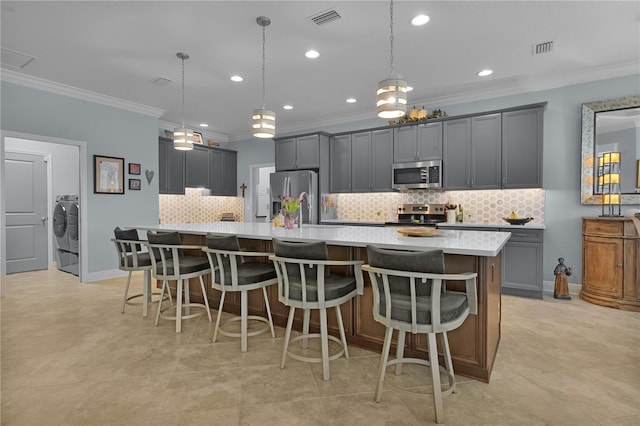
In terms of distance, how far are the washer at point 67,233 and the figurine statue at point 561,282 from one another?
690cm

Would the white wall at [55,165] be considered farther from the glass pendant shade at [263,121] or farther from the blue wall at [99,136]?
the glass pendant shade at [263,121]

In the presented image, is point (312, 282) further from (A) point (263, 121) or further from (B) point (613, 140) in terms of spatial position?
(B) point (613, 140)

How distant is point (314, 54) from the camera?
375cm

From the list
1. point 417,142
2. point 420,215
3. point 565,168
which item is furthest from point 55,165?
point 565,168

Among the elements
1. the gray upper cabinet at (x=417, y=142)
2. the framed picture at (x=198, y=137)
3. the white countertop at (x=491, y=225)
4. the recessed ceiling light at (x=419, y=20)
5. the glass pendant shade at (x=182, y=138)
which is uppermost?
the recessed ceiling light at (x=419, y=20)

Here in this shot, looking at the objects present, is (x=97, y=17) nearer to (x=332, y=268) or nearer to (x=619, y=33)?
(x=332, y=268)

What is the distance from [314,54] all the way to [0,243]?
14.8 ft

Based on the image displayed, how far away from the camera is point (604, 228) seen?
3855 mm

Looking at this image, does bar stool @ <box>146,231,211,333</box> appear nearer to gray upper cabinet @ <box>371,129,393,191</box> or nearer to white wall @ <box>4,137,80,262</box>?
gray upper cabinet @ <box>371,129,393,191</box>

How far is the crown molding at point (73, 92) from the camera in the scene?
14.1 ft

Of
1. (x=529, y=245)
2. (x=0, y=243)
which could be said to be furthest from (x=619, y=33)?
(x=0, y=243)

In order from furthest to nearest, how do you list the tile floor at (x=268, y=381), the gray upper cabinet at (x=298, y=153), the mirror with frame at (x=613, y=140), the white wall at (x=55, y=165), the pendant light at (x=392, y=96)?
the white wall at (x=55, y=165) < the gray upper cabinet at (x=298, y=153) < the mirror with frame at (x=613, y=140) < the pendant light at (x=392, y=96) < the tile floor at (x=268, y=381)

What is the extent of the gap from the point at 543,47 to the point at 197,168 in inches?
240

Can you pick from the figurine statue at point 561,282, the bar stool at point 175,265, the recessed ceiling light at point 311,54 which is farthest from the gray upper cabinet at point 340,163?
the bar stool at point 175,265
